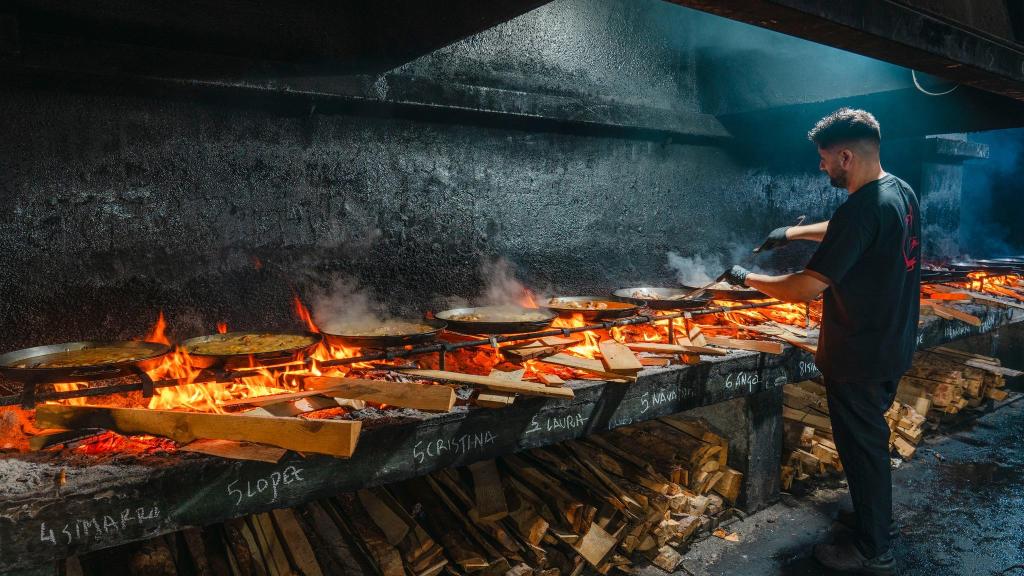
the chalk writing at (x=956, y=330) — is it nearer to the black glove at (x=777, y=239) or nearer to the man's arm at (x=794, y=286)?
the black glove at (x=777, y=239)

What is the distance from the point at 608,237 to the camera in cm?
620

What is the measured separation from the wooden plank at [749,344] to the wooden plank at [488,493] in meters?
1.90

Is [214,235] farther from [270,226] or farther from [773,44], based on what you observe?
[773,44]

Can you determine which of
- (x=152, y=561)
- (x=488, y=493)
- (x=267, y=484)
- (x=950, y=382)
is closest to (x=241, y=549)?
(x=152, y=561)

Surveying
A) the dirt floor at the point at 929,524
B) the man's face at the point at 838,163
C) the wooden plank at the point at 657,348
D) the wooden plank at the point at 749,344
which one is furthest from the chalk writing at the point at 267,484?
the man's face at the point at 838,163

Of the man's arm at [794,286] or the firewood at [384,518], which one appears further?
the man's arm at [794,286]

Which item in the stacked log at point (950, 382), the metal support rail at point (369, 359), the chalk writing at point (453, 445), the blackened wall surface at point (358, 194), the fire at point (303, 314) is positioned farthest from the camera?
the stacked log at point (950, 382)

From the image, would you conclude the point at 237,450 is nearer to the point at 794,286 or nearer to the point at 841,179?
the point at 794,286

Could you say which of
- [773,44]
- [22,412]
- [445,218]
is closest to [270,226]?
[445,218]

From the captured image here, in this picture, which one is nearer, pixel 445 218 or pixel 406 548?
pixel 406 548

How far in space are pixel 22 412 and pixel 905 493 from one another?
616cm

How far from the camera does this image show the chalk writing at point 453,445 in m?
2.88

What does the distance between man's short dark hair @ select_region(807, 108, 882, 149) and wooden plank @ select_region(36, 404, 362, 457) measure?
11.3 feet

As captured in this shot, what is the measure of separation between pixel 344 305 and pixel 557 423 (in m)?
2.18
